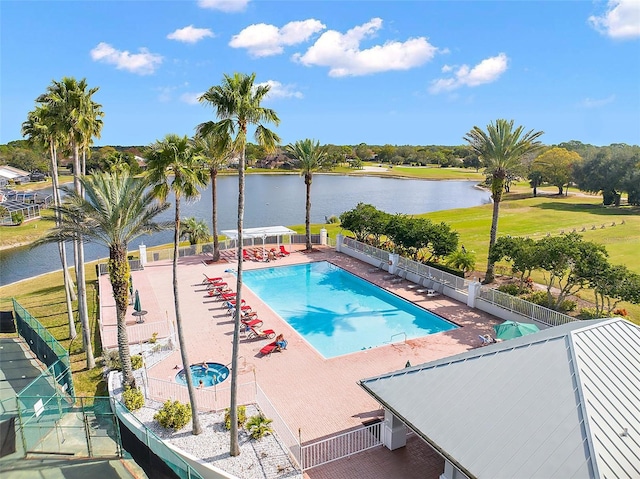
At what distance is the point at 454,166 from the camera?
620ft

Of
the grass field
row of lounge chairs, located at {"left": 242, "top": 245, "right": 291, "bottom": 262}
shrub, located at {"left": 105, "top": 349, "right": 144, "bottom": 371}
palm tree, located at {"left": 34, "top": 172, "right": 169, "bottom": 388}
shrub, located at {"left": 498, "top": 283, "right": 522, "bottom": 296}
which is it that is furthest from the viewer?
row of lounge chairs, located at {"left": 242, "top": 245, "right": 291, "bottom": 262}

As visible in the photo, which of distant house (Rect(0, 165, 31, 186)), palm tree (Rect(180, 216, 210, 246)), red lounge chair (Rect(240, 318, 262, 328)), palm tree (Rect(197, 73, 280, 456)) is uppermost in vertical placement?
palm tree (Rect(197, 73, 280, 456))

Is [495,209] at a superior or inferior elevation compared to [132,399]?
superior

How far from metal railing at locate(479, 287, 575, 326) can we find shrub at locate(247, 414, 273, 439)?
14.3 meters

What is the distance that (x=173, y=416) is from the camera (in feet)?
45.8

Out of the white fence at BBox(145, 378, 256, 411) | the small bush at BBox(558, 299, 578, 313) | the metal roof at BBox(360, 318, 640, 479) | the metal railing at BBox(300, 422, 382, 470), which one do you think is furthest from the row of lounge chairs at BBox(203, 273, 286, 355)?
the small bush at BBox(558, 299, 578, 313)

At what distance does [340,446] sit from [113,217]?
1058 centimetres

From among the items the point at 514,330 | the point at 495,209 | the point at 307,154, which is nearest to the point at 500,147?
the point at 495,209

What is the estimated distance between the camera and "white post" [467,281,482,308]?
24773 millimetres

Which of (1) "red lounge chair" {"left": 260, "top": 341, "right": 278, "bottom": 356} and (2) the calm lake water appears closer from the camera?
(1) "red lounge chair" {"left": 260, "top": 341, "right": 278, "bottom": 356}

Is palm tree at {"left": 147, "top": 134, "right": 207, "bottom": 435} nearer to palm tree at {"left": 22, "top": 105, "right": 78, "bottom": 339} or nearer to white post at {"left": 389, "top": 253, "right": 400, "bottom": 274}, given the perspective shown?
palm tree at {"left": 22, "top": 105, "right": 78, "bottom": 339}

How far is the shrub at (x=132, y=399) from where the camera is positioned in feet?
49.1

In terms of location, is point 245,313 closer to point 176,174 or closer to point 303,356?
point 303,356

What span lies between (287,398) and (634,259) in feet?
101
